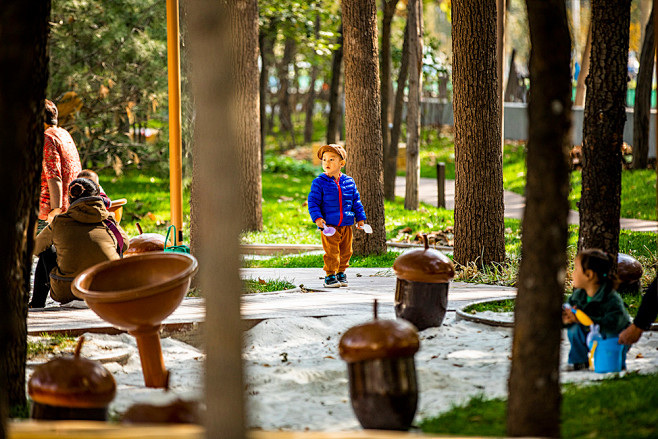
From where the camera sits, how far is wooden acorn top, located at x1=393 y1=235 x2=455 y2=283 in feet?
22.3

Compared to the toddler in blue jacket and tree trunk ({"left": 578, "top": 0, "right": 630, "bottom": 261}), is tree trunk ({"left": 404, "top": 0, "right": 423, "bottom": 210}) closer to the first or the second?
the toddler in blue jacket

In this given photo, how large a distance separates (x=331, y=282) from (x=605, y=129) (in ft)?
10.8

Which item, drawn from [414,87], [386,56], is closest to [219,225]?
[414,87]

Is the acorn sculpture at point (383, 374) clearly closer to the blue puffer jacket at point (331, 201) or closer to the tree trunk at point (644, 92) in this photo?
the blue puffer jacket at point (331, 201)

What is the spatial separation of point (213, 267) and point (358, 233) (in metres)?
8.38

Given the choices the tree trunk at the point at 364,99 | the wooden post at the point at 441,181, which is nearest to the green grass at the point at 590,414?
the tree trunk at the point at 364,99

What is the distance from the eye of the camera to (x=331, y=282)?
30.2 feet

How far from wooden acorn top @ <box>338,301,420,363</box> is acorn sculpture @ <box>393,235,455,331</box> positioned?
6.68 ft

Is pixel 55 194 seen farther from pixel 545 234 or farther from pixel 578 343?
pixel 545 234

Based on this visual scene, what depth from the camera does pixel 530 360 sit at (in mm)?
4090

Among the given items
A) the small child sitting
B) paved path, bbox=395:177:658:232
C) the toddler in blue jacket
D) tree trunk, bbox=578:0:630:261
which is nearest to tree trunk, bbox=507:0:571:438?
the small child sitting

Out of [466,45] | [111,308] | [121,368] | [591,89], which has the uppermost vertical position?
[466,45]

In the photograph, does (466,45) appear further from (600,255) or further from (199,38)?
(199,38)

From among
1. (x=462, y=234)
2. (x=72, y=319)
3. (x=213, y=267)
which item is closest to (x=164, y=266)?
(x=72, y=319)
